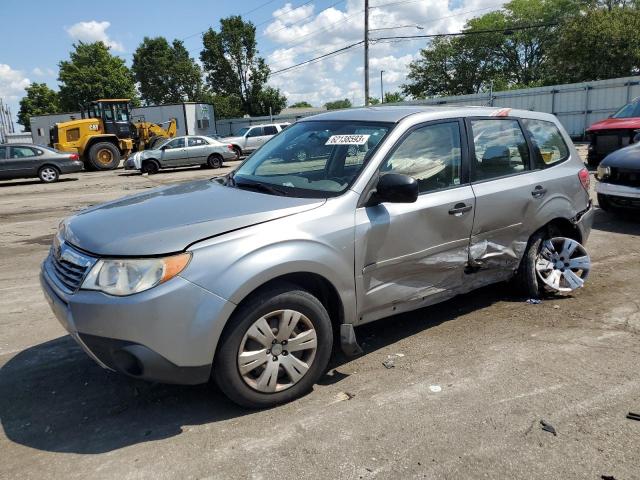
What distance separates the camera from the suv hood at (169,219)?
2.85 meters

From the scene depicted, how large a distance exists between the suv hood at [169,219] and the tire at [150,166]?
62.6ft

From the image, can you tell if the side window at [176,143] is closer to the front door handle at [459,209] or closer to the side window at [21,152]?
the side window at [21,152]

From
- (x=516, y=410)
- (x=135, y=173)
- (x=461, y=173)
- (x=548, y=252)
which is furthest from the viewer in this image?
(x=135, y=173)

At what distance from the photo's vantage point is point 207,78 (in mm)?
63750

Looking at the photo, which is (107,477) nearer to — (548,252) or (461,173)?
(461,173)

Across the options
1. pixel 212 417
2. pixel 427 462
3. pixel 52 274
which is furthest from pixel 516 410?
pixel 52 274

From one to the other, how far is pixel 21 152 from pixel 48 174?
1.13 meters

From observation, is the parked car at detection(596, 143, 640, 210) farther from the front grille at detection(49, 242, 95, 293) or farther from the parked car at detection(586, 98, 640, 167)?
the front grille at detection(49, 242, 95, 293)

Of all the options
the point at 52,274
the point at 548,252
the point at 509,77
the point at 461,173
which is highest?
the point at 509,77

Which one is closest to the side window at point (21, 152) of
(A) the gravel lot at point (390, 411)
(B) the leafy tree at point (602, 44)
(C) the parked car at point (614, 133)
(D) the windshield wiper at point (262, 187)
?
(A) the gravel lot at point (390, 411)

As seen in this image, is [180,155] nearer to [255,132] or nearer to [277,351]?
[255,132]

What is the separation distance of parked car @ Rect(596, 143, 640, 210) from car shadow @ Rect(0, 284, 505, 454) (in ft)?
17.6

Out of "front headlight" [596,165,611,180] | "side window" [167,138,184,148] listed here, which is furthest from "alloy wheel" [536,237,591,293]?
"side window" [167,138,184,148]

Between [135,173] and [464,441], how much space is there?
21.5 meters
